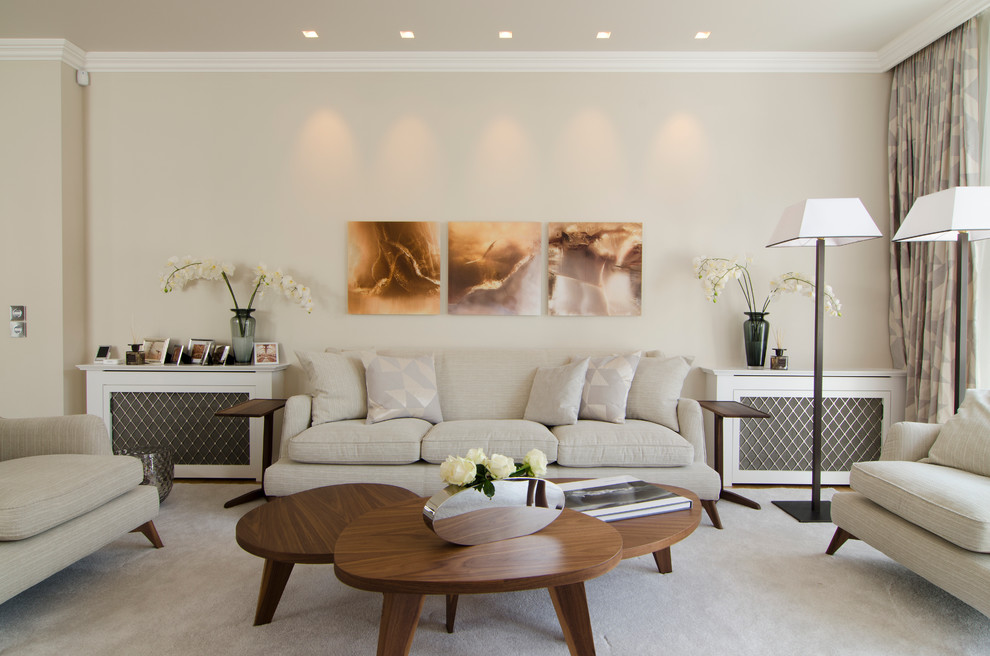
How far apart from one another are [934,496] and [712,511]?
1.07m

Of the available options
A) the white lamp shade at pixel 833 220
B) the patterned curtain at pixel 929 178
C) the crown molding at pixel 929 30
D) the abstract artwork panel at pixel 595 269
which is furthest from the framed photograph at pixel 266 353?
the crown molding at pixel 929 30

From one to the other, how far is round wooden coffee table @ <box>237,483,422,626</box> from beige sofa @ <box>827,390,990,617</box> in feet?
6.40

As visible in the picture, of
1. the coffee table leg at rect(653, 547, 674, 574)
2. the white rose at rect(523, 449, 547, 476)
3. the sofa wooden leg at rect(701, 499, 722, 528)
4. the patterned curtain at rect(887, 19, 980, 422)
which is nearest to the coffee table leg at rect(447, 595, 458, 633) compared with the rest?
the white rose at rect(523, 449, 547, 476)

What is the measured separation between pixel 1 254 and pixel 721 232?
497 cm

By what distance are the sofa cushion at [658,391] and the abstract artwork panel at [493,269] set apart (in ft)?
2.94

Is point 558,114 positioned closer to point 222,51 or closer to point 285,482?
point 222,51

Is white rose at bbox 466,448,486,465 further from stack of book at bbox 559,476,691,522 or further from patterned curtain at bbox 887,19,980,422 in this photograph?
patterned curtain at bbox 887,19,980,422

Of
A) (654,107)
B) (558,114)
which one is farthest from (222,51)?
(654,107)

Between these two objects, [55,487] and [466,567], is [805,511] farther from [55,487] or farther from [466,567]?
[55,487]

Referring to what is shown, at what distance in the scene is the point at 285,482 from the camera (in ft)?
9.68

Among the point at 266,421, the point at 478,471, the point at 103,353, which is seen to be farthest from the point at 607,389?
the point at 103,353

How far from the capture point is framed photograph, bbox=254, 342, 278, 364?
3.82m

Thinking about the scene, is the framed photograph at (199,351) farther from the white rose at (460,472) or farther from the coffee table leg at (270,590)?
the white rose at (460,472)

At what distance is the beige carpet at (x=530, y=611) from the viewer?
1.83 m
